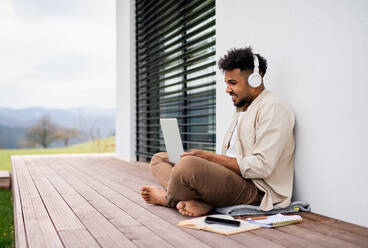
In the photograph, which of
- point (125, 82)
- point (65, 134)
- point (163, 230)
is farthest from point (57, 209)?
point (65, 134)

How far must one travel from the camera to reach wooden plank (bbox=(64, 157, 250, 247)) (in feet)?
4.71

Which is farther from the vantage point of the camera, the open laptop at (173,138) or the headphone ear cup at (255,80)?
the open laptop at (173,138)

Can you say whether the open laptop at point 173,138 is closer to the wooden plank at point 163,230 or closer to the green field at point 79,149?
the wooden plank at point 163,230

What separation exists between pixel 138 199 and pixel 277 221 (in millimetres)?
991

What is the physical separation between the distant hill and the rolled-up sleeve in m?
5.97

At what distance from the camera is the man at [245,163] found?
1.81m

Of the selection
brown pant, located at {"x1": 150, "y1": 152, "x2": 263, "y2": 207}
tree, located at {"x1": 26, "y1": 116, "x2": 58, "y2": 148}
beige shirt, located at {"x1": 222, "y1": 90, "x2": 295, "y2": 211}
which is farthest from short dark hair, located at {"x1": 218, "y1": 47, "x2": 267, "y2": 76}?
tree, located at {"x1": 26, "y1": 116, "x2": 58, "y2": 148}

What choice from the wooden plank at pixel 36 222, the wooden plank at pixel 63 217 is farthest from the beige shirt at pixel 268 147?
the wooden plank at pixel 36 222

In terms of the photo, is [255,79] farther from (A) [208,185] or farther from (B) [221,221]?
(B) [221,221]

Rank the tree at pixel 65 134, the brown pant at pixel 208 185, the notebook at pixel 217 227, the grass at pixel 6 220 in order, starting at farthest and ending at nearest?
the tree at pixel 65 134 → the grass at pixel 6 220 → the brown pant at pixel 208 185 → the notebook at pixel 217 227

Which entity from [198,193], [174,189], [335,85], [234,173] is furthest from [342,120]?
[174,189]

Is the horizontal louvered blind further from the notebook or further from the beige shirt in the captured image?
the notebook

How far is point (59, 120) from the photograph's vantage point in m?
9.25

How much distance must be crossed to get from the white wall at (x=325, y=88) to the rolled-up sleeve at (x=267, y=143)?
183 millimetres
